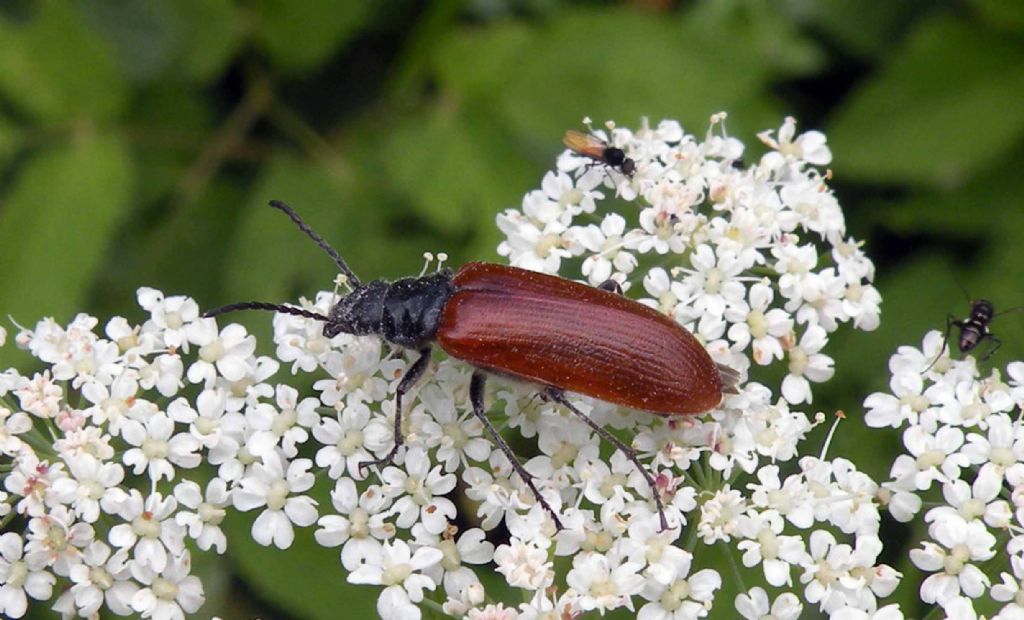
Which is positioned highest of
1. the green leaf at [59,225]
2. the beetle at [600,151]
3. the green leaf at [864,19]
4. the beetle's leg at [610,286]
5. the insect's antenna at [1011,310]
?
the green leaf at [864,19]

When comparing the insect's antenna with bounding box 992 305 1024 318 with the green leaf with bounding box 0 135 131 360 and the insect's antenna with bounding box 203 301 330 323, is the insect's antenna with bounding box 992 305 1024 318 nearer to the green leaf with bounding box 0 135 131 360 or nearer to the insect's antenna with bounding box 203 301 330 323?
the insect's antenna with bounding box 203 301 330 323

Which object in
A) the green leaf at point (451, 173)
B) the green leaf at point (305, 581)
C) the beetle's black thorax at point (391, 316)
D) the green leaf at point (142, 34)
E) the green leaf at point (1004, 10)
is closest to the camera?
the beetle's black thorax at point (391, 316)

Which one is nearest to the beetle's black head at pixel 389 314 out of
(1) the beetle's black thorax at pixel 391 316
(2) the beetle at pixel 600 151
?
(1) the beetle's black thorax at pixel 391 316

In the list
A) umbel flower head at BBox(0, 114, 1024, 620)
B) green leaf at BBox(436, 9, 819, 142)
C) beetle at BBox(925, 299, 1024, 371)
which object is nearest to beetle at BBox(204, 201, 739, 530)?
umbel flower head at BBox(0, 114, 1024, 620)

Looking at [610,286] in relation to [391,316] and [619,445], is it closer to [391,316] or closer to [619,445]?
[619,445]

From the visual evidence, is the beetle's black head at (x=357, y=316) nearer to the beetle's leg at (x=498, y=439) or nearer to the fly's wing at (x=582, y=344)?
the fly's wing at (x=582, y=344)
